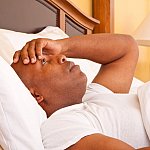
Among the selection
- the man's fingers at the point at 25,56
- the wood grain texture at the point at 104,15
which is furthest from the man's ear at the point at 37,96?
the wood grain texture at the point at 104,15

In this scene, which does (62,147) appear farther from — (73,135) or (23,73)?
(23,73)

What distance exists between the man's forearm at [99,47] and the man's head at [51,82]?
0.62 ft

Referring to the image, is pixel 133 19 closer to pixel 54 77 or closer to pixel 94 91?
pixel 94 91

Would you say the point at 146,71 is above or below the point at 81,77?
below

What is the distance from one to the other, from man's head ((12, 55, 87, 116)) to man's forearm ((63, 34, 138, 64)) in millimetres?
190

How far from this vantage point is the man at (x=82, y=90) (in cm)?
96

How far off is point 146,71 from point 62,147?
2281 millimetres

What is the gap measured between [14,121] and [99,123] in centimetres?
28

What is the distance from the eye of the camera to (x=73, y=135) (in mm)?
943

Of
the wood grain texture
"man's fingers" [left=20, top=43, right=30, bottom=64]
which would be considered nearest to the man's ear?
"man's fingers" [left=20, top=43, right=30, bottom=64]

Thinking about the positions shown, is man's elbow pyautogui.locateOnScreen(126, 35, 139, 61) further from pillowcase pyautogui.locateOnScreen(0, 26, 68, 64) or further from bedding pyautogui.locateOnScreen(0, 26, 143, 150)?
pillowcase pyautogui.locateOnScreen(0, 26, 68, 64)

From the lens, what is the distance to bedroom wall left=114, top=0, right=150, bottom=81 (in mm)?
2719

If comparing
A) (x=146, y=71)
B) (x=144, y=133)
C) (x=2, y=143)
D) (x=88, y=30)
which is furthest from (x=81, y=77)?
(x=146, y=71)

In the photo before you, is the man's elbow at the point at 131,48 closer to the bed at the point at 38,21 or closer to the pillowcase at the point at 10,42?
the bed at the point at 38,21
